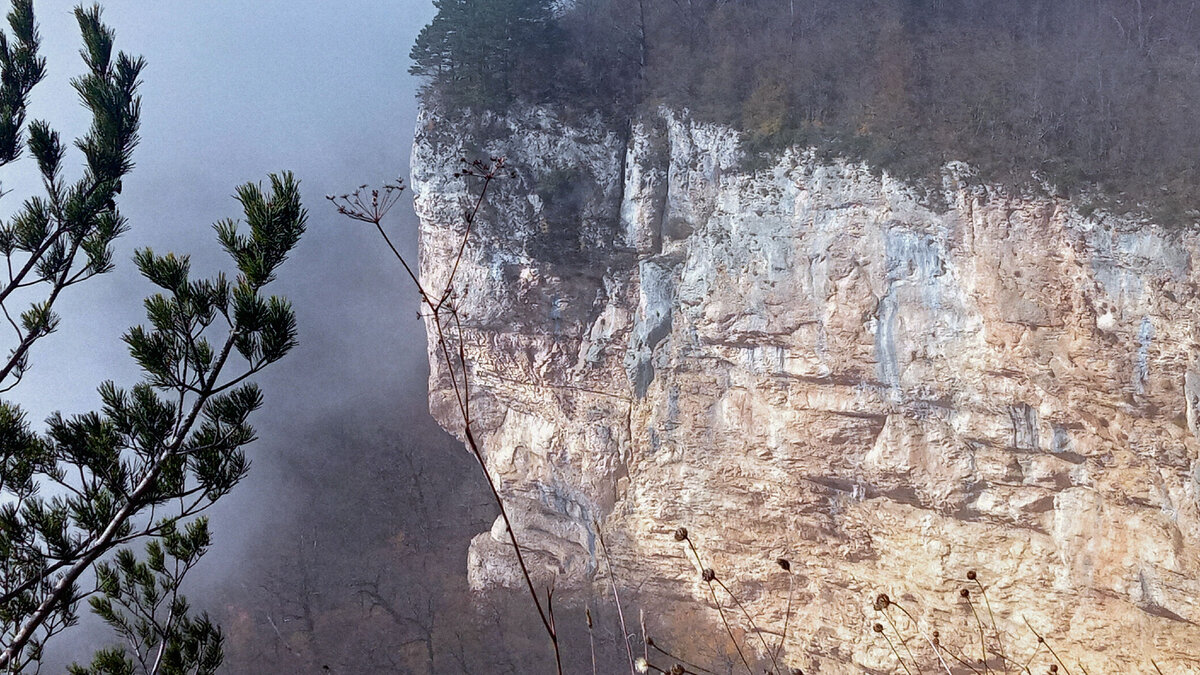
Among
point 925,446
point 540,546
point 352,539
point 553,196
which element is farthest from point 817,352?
point 352,539

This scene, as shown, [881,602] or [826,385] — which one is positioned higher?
[826,385]

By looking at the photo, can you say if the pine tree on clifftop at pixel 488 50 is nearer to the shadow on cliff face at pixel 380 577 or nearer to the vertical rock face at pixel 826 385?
the vertical rock face at pixel 826 385

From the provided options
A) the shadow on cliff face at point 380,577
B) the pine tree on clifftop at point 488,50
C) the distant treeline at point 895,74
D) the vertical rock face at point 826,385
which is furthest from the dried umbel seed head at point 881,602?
the pine tree on clifftop at point 488,50

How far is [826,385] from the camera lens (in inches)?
386

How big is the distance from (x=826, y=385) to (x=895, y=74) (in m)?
4.07

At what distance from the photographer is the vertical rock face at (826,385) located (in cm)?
808

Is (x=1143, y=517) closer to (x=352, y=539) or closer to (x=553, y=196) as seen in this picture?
(x=553, y=196)

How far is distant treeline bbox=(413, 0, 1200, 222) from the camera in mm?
8211

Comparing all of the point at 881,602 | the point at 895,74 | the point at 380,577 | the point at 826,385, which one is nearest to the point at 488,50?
the point at 895,74

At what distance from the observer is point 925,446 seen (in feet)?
30.4

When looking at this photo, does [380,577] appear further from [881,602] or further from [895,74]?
[881,602]

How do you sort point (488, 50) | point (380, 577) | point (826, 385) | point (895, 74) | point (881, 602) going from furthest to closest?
point (380, 577) → point (488, 50) → point (826, 385) → point (895, 74) → point (881, 602)

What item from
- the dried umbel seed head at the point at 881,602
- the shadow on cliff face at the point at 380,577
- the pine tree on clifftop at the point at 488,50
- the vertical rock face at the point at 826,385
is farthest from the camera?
the shadow on cliff face at the point at 380,577

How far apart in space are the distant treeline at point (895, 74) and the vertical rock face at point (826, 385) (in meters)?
0.39
